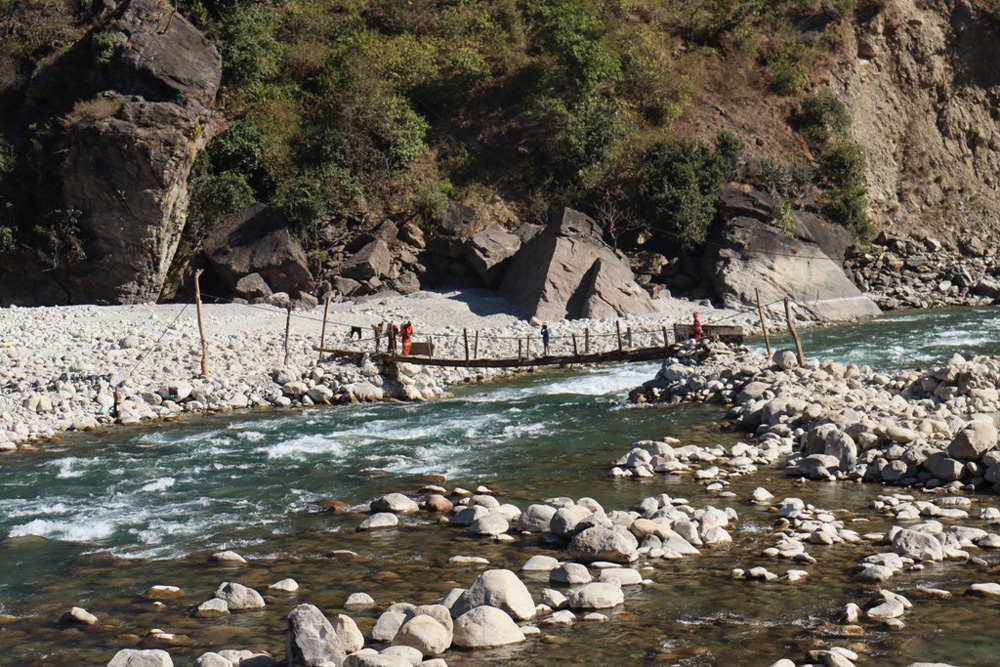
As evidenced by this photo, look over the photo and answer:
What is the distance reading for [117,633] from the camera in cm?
794

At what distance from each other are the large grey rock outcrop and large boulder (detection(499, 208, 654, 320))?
22161mm

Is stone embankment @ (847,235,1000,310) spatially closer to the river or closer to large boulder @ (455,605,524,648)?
the river

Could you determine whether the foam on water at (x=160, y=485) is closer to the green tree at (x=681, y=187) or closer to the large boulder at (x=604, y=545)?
the large boulder at (x=604, y=545)

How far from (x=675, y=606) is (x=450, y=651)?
1965mm

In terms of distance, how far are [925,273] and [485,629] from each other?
109 ft

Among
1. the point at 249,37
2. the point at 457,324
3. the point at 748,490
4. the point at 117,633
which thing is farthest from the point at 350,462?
the point at 249,37

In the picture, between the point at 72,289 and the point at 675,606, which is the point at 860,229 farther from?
the point at 675,606

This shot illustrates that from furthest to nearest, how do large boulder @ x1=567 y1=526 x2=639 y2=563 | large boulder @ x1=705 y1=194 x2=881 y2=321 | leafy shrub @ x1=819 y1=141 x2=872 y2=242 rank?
leafy shrub @ x1=819 y1=141 x2=872 y2=242 < large boulder @ x1=705 y1=194 x2=881 y2=321 < large boulder @ x1=567 y1=526 x2=639 y2=563

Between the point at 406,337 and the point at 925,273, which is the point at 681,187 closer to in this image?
the point at 925,273

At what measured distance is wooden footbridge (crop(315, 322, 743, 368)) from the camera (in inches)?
858

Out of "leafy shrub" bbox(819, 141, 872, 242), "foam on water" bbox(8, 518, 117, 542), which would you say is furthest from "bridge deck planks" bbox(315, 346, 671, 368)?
"leafy shrub" bbox(819, 141, 872, 242)

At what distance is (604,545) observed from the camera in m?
9.38

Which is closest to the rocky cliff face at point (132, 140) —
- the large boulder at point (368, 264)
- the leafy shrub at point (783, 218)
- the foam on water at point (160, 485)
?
the large boulder at point (368, 264)

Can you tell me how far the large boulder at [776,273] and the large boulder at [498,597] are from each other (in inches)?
986
